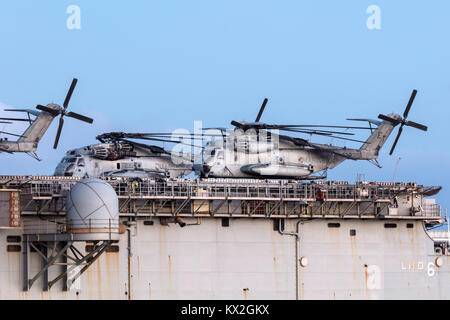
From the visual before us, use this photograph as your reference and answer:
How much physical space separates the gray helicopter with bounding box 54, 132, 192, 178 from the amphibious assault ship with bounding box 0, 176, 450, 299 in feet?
19.5

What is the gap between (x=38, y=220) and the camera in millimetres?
57812

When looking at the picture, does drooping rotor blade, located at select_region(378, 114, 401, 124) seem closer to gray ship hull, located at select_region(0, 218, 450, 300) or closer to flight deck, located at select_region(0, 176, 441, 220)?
flight deck, located at select_region(0, 176, 441, 220)

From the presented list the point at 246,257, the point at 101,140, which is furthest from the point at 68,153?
the point at 246,257

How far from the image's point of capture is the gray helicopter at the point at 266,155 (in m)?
68.9

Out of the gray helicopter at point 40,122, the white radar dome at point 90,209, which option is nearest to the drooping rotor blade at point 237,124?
the gray helicopter at point 40,122

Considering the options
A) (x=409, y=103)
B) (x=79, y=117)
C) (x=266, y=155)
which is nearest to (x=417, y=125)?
(x=409, y=103)

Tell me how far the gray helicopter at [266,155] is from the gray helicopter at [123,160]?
96.2 inches

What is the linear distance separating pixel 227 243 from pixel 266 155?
36.4 ft

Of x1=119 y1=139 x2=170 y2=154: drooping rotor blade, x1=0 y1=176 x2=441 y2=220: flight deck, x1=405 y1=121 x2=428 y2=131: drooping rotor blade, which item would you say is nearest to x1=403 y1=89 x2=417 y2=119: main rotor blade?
x1=405 y1=121 x2=428 y2=131: drooping rotor blade

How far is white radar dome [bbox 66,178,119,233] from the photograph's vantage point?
54.4 metres

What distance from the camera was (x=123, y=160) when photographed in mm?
69062

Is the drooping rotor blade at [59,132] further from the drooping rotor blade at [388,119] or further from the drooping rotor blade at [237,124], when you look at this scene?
the drooping rotor blade at [388,119]

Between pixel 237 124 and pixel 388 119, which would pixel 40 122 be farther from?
pixel 388 119
